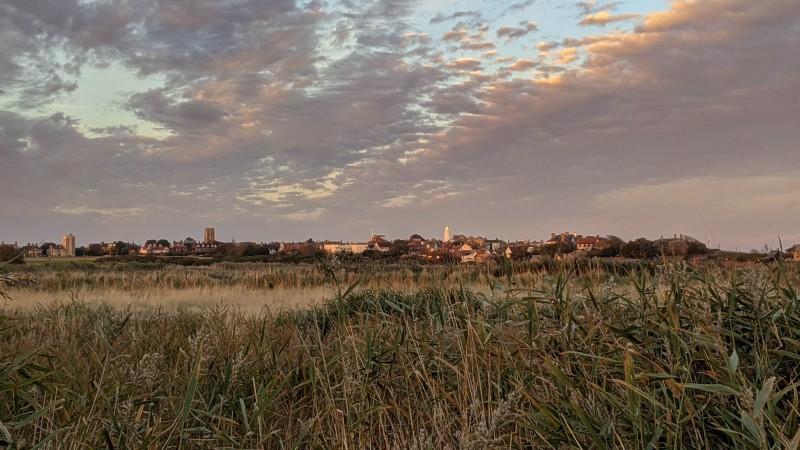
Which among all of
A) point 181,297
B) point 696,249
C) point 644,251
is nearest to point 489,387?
point 644,251

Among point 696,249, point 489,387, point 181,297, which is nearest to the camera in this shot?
point 489,387

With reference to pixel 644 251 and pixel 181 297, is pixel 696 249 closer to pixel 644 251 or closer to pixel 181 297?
pixel 644 251

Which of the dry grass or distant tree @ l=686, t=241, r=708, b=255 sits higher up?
distant tree @ l=686, t=241, r=708, b=255

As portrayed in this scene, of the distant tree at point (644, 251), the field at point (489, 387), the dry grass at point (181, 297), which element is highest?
the distant tree at point (644, 251)

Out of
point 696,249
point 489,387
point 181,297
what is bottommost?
point 181,297

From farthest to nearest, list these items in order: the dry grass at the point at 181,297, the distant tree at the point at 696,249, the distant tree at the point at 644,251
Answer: the dry grass at the point at 181,297, the distant tree at the point at 696,249, the distant tree at the point at 644,251

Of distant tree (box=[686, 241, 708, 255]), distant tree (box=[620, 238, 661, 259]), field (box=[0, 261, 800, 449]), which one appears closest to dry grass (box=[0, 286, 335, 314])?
distant tree (box=[620, 238, 661, 259])

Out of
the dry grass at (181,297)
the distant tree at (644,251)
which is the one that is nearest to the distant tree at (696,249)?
the distant tree at (644,251)

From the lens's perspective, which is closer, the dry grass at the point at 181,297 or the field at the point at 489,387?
the field at the point at 489,387

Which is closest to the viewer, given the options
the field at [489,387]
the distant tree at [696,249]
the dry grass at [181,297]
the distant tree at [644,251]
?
the field at [489,387]

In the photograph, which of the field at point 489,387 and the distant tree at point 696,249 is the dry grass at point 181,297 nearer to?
the distant tree at point 696,249

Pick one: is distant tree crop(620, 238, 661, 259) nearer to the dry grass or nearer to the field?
the field

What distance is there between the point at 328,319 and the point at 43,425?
385 centimetres

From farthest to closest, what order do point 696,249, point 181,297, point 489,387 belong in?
point 181,297, point 696,249, point 489,387
